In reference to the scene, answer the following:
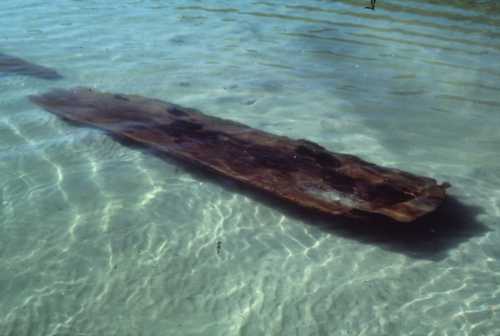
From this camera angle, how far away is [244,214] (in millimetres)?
5551

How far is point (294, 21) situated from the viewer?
15297 mm

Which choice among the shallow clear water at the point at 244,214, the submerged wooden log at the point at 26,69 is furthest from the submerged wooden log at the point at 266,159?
the submerged wooden log at the point at 26,69

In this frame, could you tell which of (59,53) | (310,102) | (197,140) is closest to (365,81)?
(310,102)

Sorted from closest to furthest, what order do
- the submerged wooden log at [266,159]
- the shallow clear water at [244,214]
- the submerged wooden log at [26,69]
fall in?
the shallow clear water at [244,214]
the submerged wooden log at [266,159]
the submerged wooden log at [26,69]

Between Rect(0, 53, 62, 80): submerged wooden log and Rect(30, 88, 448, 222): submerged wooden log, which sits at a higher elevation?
Rect(0, 53, 62, 80): submerged wooden log

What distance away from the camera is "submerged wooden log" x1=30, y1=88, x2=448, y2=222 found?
16.9ft

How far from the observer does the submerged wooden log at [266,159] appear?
516 cm

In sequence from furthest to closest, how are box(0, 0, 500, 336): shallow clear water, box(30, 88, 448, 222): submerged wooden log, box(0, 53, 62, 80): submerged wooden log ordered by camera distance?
box(0, 53, 62, 80): submerged wooden log, box(30, 88, 448, 222): submerged wooden log, box(0, 0, 500, 336): shallow clear water

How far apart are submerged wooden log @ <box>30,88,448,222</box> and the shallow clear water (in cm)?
32

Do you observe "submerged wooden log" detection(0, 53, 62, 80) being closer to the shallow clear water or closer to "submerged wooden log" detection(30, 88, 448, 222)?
the shallow clear water

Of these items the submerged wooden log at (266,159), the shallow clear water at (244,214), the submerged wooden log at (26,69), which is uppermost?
the submerged wooden log at (26,69)

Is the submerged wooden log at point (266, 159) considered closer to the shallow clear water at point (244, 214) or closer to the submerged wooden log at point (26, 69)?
the shallow clear water at point (244, 214)

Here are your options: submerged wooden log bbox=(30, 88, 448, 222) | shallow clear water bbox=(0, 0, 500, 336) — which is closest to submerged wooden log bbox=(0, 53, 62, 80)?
shallow clear water bbox=(0, 0, 500, 336)

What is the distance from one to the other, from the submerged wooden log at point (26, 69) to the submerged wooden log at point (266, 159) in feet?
6.31
